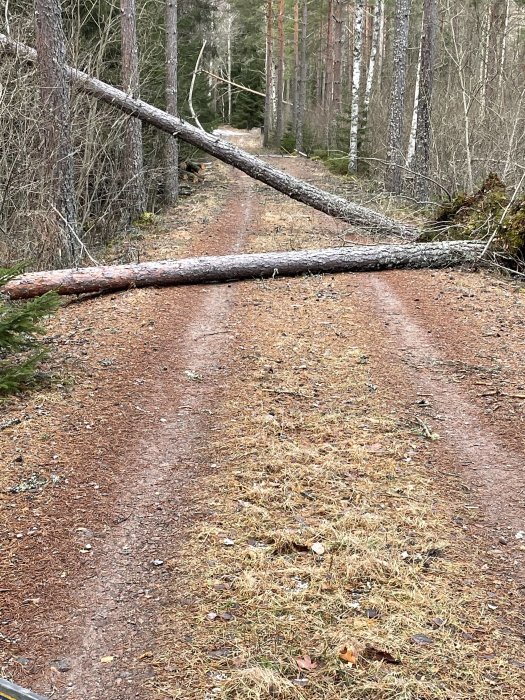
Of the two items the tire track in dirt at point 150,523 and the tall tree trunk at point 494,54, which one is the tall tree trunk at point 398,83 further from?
the tire track in dirt at point 150,523

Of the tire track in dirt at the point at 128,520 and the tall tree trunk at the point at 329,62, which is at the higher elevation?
the tall tree trunk at the point at 329,62

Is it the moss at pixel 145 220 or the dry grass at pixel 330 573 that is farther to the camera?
the moss at pixel 145 220

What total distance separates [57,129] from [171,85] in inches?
335

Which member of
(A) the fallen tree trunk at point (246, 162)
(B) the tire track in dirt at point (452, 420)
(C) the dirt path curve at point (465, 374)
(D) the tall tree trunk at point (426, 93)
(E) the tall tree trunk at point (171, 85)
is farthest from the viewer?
(E) the tall tree trunk at point (171, 85)

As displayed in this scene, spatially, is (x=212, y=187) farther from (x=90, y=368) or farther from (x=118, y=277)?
(x=90, y=368)

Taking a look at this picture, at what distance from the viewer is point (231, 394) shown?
625 centimetres

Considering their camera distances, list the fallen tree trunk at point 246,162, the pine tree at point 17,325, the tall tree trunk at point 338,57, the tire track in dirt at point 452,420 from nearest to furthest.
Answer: the tire track in dirt at point 452,420
the pine tree at point 17,325
the fallen tree trunk at point 246,162
the tall tree trunk at point 338,57

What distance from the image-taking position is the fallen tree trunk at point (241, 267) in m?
9.33

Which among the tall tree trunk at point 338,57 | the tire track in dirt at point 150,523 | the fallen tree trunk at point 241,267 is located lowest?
the tire track in dirt at point 150,523

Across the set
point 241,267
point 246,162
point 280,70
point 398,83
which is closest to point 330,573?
point 241,267

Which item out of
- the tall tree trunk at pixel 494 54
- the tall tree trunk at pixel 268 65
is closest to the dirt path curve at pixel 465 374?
the tall tree trunk at pixel 494 54

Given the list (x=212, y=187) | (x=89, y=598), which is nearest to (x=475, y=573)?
(x=89, y=598)

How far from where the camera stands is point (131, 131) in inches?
609

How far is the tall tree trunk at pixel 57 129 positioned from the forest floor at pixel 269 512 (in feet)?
10.9
